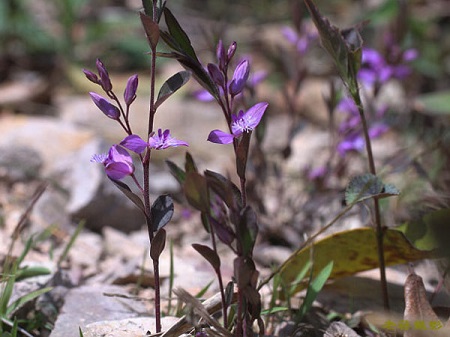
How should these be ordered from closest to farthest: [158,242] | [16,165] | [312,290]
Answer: [158,242], [312,290], [16,165]

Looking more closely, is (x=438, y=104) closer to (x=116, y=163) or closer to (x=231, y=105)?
(x=231, y=105)

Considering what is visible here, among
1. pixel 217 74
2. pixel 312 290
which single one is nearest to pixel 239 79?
pixel 217 74

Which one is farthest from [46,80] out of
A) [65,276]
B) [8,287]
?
[8,287]

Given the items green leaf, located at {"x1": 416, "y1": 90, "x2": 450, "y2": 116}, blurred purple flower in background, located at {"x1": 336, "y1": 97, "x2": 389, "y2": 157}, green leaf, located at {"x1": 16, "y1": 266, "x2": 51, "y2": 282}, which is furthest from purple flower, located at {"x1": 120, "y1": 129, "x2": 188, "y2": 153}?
green leaf, located at {"x1": 416, "y1": 90, "x2": 450, "y2": 116}

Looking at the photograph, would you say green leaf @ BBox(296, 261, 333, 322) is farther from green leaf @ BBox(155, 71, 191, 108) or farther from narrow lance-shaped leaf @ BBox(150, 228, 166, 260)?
green leaf @ BBox(155, 71, 191, 108)

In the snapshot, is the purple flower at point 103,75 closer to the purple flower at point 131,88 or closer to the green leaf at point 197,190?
the purple flower at point 131,88

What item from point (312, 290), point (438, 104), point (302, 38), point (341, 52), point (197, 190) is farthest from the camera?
point (438, 104)

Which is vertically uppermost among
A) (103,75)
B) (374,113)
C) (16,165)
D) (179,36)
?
(374,113)
